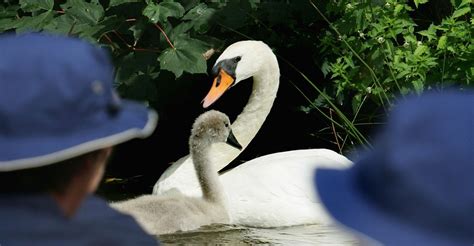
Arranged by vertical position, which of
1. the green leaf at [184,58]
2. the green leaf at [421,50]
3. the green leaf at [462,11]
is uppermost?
the green leaf at [462,11]

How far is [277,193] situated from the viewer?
5793 millimetres

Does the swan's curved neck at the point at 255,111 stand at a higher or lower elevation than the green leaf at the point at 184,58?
lower

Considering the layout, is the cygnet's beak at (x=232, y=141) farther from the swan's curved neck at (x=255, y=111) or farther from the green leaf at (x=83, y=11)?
the green leaf at (x=83, y=11)

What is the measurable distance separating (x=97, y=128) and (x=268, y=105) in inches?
209

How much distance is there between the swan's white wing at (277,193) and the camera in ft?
18.7

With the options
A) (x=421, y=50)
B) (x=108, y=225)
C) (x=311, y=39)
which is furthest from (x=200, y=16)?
(x=108, y=225)

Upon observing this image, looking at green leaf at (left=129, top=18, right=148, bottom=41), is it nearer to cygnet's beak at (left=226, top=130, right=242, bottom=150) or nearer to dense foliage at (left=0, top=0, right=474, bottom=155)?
dense foliage at (left=0, top=0, right=474, bottom=155)

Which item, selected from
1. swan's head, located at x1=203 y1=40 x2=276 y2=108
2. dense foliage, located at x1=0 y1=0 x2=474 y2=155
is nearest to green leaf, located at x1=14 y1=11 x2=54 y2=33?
dense foliage, located at x1=0 y1=0 x2=474 y2=155

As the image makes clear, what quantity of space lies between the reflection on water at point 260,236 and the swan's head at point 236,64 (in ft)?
3.16

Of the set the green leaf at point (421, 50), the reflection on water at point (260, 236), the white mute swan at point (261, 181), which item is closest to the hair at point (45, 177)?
the reflection on water at point (260, 236)

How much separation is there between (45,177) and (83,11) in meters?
4.94

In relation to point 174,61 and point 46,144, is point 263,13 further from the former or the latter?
point 46,144

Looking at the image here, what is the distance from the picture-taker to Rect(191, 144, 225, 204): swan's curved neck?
→ 573 cm

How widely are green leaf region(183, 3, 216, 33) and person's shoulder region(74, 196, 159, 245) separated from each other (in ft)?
15.2
